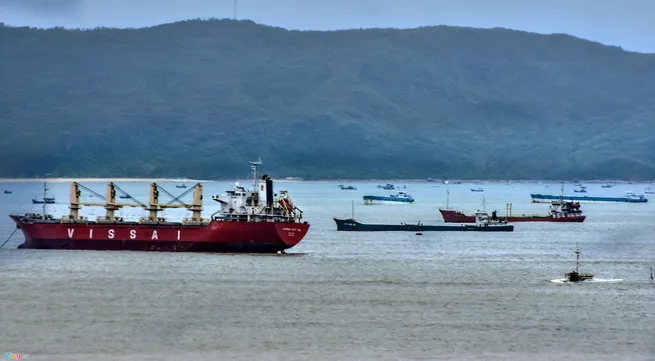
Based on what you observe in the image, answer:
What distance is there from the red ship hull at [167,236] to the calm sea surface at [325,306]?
0.96 metres

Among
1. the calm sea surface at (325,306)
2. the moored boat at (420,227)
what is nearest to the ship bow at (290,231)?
the calm sea surface at (325,306)

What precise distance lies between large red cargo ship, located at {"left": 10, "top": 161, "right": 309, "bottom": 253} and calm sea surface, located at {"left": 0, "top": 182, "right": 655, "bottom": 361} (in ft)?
3.46

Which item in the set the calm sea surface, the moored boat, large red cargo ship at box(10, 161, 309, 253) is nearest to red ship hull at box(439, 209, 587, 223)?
the moored boat

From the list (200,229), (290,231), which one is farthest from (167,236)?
(290,231)

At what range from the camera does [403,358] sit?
50219 millimetres

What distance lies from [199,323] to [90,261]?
33072mm

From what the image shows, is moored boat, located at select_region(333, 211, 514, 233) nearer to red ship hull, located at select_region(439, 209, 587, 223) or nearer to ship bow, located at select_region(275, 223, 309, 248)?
red ship hull, located at select_region(439, 209, 587, 223)

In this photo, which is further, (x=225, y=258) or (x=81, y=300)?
(x=225, y=258)

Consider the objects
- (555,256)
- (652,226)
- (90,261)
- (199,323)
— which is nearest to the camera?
(199,323)

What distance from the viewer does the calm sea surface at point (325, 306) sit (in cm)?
5278

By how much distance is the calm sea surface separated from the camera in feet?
173

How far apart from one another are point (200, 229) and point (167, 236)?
2.96 meters

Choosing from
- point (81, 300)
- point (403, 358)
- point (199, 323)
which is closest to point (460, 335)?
point (403, 358)

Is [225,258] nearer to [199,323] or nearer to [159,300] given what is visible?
[159,300]
